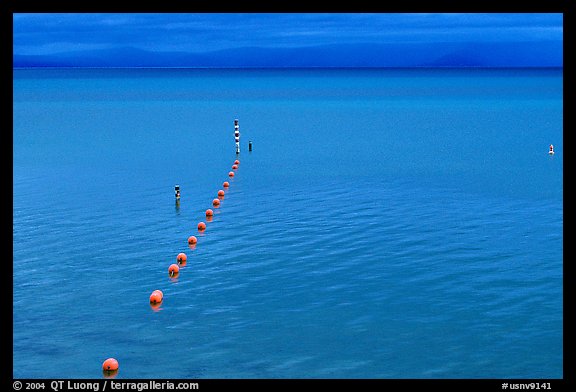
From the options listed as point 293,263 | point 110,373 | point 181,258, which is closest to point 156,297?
point 181,258

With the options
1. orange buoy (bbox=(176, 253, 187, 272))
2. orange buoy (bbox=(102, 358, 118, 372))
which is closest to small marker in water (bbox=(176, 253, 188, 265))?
orange buoy (bbox=(176, 253, 187, 272))

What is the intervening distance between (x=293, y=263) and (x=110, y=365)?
1056 centimetres

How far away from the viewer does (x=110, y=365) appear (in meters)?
20.9

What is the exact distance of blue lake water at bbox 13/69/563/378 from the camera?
22.0 m

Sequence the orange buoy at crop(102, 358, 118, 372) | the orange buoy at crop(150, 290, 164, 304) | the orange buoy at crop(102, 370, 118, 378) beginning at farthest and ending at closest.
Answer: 1. the orange buoy at crop(150, 290, 164, 304)
2. the orange buoy at crop(102, 358, 118, 372)
3. the orange buoy at crop(102, 370, 118, 378)

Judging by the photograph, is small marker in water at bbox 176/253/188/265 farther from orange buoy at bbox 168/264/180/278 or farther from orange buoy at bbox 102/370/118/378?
orange buoy at bbox 102/370/118/378

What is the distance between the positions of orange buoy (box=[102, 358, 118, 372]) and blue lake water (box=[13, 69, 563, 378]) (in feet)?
0.75

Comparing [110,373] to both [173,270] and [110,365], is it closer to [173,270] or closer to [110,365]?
[110,365]

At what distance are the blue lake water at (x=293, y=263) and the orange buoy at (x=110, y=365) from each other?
0.23 metres

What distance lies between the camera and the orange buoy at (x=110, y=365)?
68.6 feet

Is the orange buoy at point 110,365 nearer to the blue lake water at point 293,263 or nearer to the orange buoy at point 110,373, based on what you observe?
the orange buoy at point 110,373

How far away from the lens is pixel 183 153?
61.9m

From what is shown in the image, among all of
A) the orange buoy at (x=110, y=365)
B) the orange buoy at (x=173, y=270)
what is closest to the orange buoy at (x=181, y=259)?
the orange buoy at (x=173, y=270)
